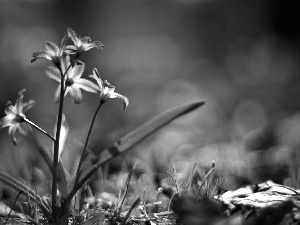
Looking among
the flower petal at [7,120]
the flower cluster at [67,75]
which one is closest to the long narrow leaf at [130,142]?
the flower cluster at [67,75]

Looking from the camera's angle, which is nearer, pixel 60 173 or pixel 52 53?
pixel 52 53

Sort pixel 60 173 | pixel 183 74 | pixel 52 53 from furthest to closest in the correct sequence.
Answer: pixel 183 74 → pixel 60 173 → pixel 52 53

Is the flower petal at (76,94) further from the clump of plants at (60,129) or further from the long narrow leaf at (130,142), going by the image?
the long narrow leaf at (130,142)

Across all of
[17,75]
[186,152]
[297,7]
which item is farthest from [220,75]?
[186,152]

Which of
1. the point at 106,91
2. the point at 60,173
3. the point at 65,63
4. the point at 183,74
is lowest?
the point at 60,173

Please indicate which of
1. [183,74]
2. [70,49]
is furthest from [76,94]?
[183,74]

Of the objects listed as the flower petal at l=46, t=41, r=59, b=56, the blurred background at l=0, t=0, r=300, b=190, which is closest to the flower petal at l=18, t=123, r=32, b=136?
the flower petal at l=46, t=41, r=59, b=56

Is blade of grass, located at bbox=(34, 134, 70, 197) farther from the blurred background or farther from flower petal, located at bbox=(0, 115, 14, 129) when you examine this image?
the blurred background

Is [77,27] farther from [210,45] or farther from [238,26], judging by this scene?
[238,26]

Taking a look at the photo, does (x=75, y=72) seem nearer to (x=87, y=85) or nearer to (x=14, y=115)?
(x=87, y=85)
